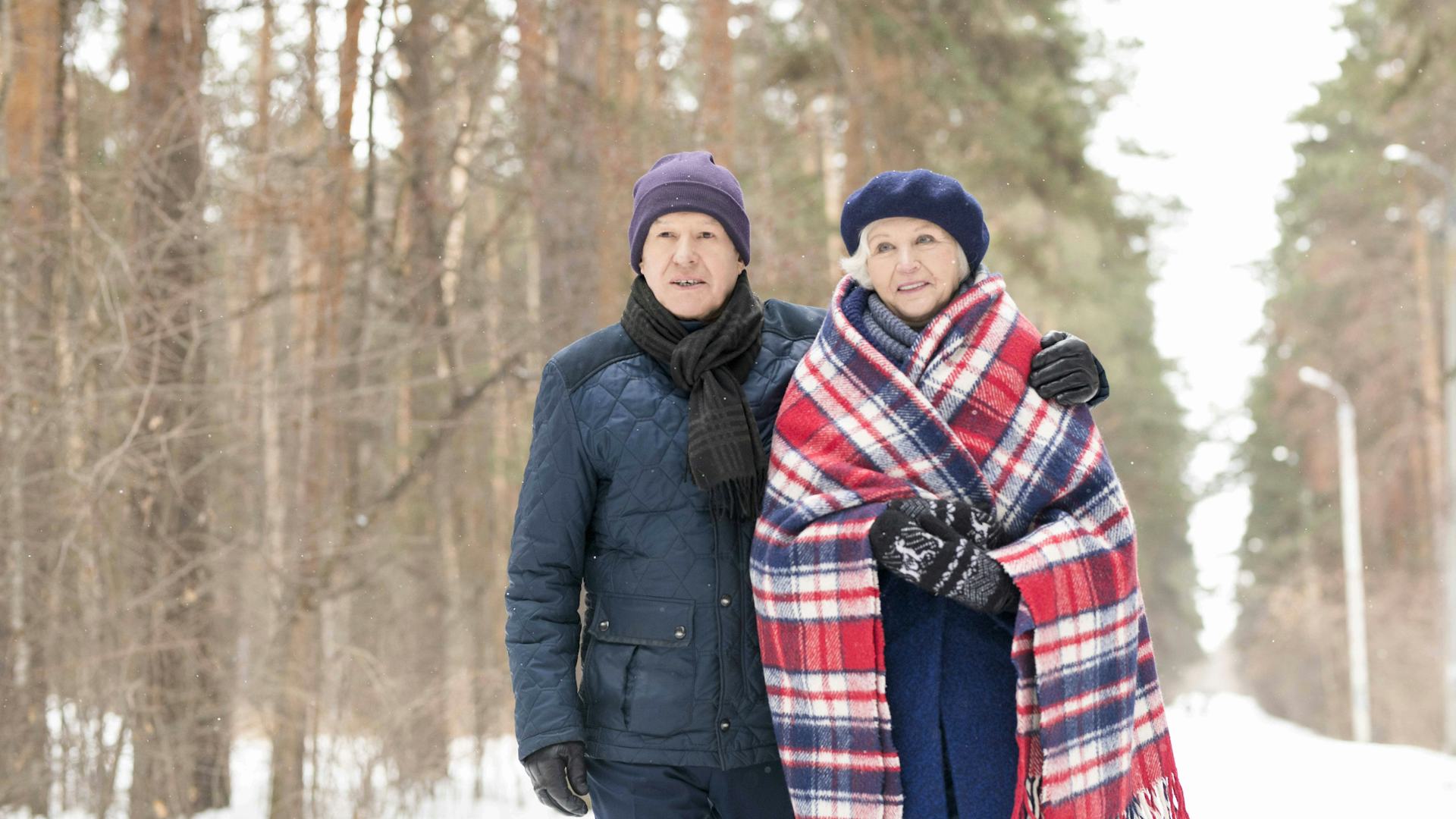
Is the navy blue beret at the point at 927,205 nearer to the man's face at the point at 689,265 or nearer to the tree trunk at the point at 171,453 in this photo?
the man's face at the point at 689,265

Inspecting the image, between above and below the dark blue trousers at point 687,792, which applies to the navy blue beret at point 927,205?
above

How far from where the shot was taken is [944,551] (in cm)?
266

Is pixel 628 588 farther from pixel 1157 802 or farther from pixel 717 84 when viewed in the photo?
pixel 717 84

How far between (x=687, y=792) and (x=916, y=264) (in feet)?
3.96

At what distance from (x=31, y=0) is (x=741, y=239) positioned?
19.6 ft

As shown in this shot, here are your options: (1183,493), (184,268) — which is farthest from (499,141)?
(1183,493)

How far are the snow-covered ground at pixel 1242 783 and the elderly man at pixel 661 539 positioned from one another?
4.94 meters

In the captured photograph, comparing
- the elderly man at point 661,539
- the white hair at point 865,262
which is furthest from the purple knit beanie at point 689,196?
the white hair at point 865,262

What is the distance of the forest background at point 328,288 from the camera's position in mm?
6535

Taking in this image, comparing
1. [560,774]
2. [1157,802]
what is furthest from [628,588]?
[1157,802]

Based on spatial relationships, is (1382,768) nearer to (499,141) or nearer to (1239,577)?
(499,141)

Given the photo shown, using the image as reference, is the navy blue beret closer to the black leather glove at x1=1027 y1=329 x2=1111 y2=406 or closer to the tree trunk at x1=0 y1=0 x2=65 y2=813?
the black leather glove at x1=1027 y1=329 x2=1111 y2=406

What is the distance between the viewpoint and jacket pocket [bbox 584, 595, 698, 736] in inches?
108

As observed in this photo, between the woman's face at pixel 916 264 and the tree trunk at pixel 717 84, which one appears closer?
the woman's face at pixel 916 264
